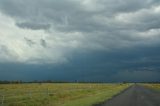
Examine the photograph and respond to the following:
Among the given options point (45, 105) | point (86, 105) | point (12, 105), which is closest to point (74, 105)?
point (86, 105)

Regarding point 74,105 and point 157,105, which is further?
point 74,105

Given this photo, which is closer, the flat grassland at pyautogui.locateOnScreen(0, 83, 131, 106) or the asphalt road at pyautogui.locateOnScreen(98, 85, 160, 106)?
the asphalt road at pyautogui.locateOnScreen(98, 85, 160, 106)

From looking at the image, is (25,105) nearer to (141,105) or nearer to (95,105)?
(95,105)

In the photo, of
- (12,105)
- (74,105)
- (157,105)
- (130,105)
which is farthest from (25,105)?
(157,105)

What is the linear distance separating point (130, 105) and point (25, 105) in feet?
36.3

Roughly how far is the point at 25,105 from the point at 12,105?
1570mm

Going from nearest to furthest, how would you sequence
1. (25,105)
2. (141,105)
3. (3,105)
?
(141,105) → (3,105) → (25,105)

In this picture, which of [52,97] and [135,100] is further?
[52,97]

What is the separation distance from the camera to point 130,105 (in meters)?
31.0

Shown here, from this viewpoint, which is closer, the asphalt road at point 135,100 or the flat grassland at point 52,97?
the asphalt road at point 135,100

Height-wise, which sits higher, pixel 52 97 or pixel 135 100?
pixel 52 97

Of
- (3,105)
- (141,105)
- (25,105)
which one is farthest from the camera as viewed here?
(25,105)

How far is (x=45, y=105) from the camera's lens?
36156mm

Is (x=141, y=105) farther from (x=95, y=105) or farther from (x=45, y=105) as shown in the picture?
(x=45, y=105)
